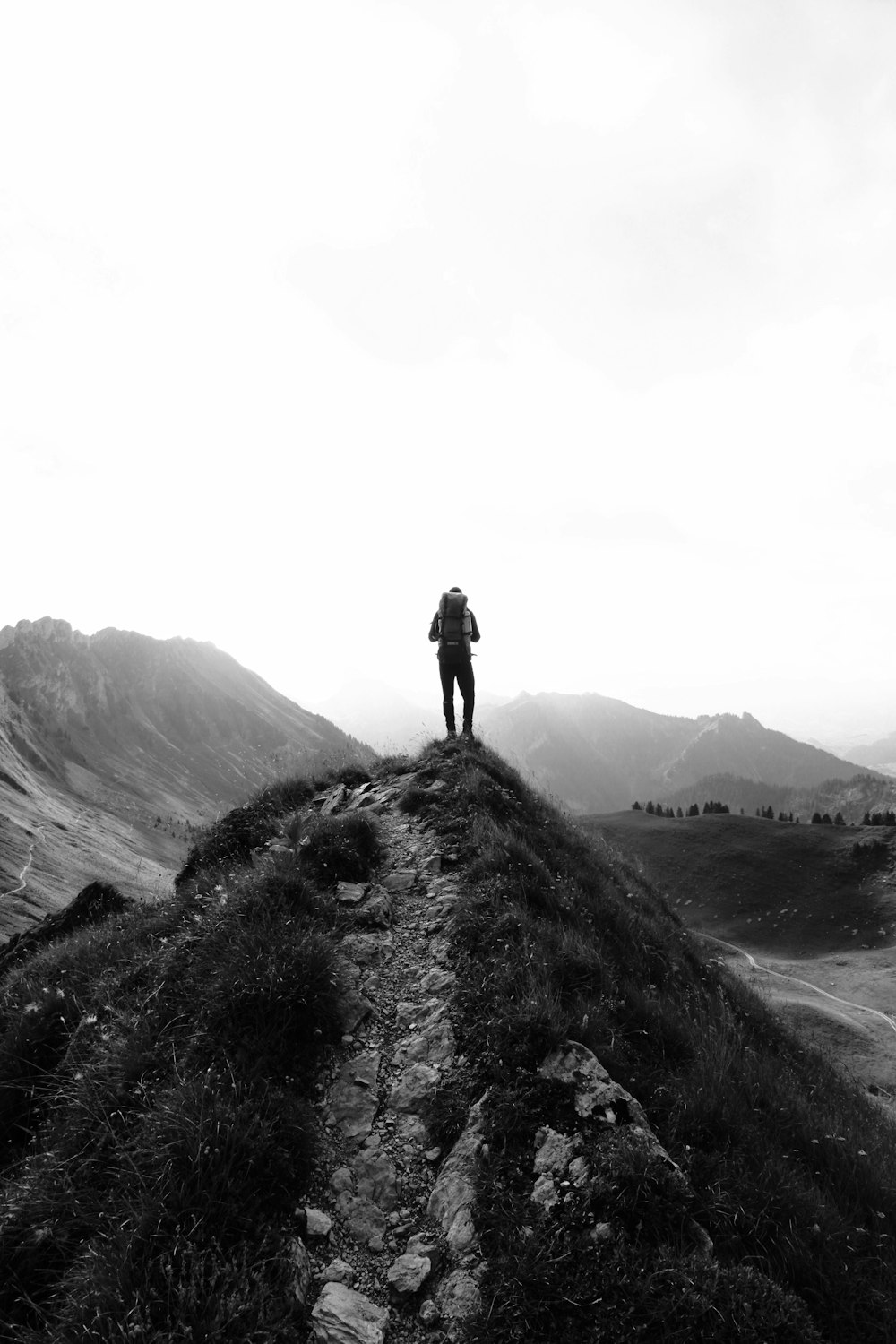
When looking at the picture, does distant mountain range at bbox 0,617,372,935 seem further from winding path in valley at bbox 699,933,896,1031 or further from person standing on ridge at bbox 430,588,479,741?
winding path in valley at bbox 699,933,896,1031

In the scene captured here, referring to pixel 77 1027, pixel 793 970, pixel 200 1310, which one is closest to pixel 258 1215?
pixel 200 1310

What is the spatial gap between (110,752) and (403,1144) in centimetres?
15810

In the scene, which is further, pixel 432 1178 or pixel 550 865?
pixel 550 865

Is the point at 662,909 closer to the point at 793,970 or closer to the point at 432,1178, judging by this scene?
the point at 432,1178

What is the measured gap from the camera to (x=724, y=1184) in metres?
4.39

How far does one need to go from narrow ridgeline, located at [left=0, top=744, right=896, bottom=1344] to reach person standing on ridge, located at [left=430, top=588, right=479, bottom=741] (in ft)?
27.1

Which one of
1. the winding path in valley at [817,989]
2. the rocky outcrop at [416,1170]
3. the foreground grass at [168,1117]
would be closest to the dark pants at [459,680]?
the foreground grass at [168,1117]

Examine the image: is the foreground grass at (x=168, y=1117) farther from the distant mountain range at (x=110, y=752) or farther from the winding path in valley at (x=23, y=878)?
the winding path in valley at (x=23, y=878)

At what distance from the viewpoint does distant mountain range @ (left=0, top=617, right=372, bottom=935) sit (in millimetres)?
48031

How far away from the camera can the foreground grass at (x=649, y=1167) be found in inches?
139

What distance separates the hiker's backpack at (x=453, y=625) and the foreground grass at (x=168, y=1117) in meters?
8.99

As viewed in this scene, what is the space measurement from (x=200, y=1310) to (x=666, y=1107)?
3747 mm

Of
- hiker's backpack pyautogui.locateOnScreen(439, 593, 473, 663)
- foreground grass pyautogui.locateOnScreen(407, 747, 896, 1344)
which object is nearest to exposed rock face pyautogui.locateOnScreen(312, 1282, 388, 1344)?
foreground grass pyautogui.locateOnScreen(407, 747, 896, 1344)

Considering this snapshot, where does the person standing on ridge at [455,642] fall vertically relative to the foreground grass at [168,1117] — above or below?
above
